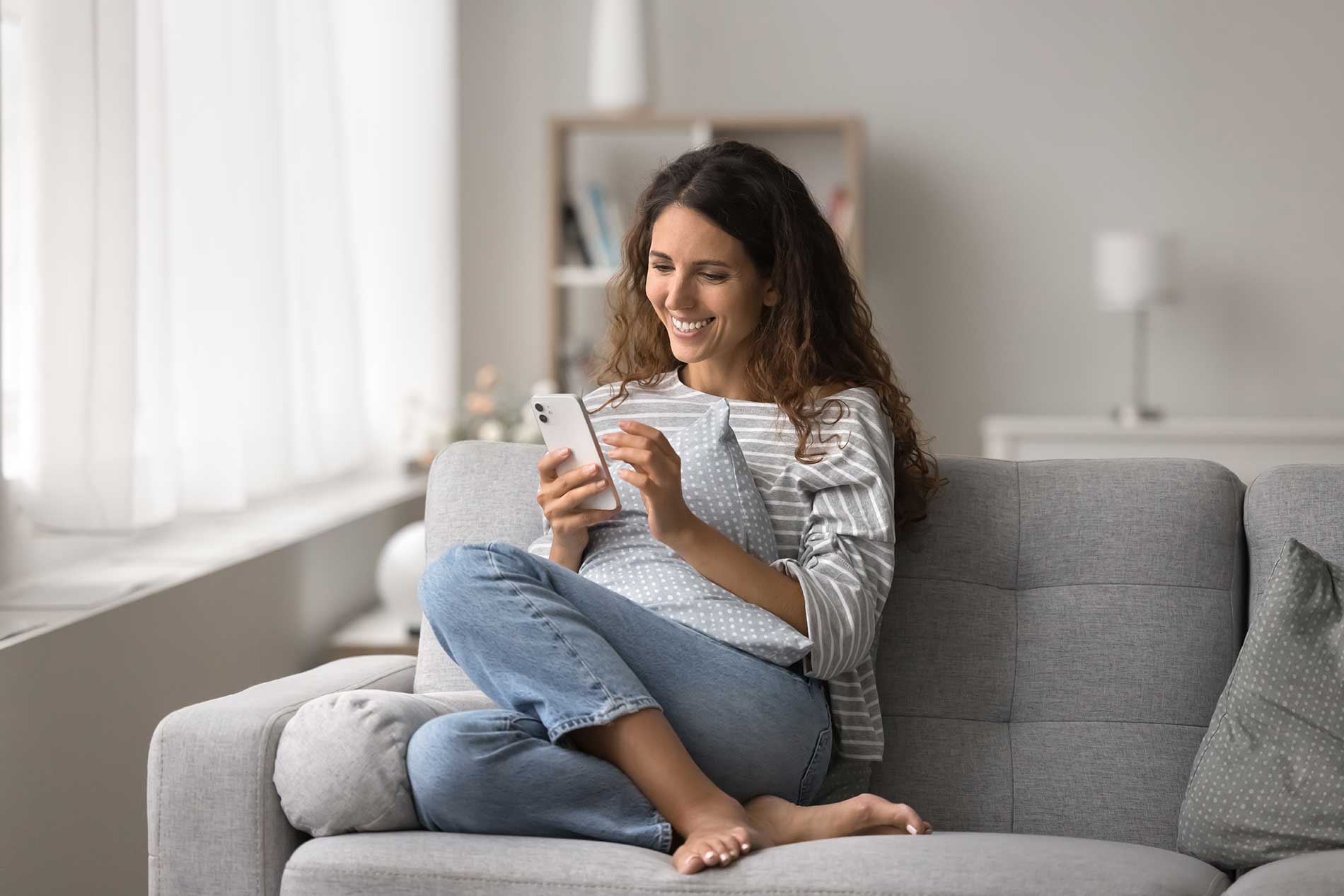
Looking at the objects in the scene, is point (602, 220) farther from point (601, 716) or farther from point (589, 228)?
point (601, 716)

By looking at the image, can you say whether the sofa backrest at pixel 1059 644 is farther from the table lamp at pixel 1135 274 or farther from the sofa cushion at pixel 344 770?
the table lamp at pixel 1135 274

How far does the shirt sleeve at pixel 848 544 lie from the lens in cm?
154

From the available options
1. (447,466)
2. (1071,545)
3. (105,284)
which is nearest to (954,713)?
(1071,545)

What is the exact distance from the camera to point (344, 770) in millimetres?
1388

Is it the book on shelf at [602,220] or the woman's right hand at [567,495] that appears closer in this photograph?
the woman's right hand at [567,495]

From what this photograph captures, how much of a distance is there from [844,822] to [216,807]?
0.66 metres

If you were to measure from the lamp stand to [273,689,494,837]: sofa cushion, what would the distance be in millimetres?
3213

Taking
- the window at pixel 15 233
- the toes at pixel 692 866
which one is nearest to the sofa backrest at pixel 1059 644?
the toes at pixel 692 866

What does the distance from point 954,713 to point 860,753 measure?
150 millimetres

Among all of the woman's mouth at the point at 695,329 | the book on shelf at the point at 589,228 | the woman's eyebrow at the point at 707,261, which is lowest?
the woman's mouth at the point at 695,329

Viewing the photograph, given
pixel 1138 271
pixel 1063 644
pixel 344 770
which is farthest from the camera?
pixel 1138 271

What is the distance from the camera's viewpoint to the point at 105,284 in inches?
79.6

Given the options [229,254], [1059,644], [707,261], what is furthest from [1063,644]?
[229,254]

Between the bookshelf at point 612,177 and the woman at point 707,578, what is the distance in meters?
2.24
